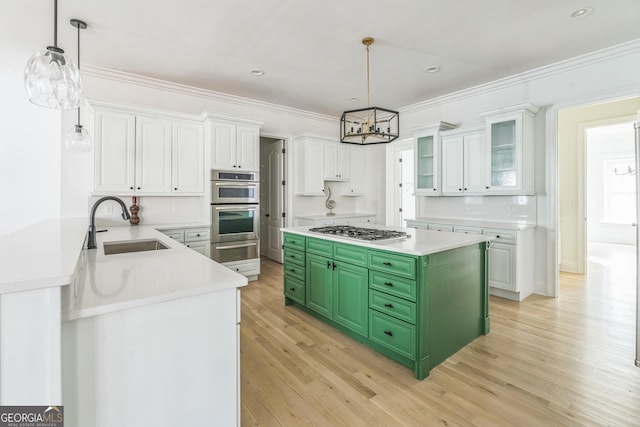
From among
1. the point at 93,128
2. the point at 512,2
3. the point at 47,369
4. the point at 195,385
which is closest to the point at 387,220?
the point at 512,2

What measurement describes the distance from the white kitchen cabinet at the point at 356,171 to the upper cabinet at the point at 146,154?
2.96 meters

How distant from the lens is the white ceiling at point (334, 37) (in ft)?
8.62

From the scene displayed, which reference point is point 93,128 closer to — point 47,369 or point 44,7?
point 44,7

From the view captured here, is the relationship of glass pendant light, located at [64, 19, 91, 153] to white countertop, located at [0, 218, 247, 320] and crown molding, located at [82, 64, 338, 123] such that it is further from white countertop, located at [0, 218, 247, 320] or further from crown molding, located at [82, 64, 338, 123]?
white countertop, located at [0, 218, 247, 320]

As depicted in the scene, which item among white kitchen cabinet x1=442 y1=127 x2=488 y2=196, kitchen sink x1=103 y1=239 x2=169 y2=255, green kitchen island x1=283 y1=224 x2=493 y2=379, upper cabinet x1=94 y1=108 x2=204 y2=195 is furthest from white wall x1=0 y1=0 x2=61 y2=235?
white kitchen cabinet x1=442 y1=127 x2=488 y2=196

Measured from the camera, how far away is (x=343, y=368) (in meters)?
2.30

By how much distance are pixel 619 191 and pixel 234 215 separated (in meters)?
9.77

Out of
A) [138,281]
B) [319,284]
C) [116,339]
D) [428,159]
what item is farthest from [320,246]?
[428,159]

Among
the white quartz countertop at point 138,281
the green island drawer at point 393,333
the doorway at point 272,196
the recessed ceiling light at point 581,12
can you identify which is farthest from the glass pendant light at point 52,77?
the doorway at point 272,196

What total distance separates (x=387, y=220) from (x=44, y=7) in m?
5.93

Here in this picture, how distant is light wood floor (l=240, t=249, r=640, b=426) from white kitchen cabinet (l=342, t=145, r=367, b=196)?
3437 millimetres

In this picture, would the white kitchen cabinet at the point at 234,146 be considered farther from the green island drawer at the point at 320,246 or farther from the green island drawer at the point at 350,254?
the green island drawer at the point at 350,254

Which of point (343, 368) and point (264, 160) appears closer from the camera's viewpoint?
point (343, 368)

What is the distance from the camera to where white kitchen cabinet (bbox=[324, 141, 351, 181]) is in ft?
18.8
